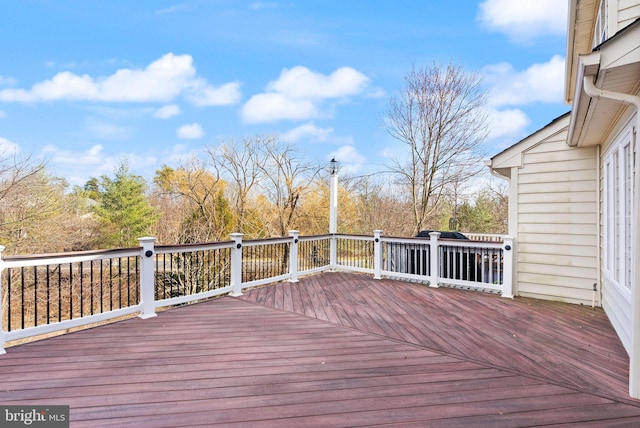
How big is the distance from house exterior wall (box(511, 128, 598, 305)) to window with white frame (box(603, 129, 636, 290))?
0.52 m

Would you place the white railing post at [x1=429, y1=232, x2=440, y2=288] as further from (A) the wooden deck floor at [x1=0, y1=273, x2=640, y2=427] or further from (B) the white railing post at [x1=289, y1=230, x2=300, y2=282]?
(B) the white railing post at [x1=289, y1=230, x2=300, y2=282]

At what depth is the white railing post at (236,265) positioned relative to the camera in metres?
4.89

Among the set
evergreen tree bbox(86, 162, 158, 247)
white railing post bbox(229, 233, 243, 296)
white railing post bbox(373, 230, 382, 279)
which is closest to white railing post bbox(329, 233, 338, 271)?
white railing post bbox(373, 230, 382, 279)

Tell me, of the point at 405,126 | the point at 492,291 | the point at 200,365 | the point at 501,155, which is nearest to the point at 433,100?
the point at 405,126

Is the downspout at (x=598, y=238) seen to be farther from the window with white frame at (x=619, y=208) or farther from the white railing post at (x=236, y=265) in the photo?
the white railing post at (x=236, y=265)

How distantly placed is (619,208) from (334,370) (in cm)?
331

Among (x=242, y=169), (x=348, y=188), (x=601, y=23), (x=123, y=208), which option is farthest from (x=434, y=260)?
(x=123, y=208)

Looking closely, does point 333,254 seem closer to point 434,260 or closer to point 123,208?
point 434,260

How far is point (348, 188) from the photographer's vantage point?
12.6 m

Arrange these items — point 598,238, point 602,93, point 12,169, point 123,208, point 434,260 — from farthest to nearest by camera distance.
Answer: point 123,208 < point 12,169 < point 434,260 < point 598,238 < point 602,93

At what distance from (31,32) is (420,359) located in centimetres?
1303

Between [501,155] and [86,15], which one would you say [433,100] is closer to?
[501,155]

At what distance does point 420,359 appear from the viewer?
2.71m

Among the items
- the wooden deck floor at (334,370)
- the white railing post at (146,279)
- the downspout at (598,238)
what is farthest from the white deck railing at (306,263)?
the downspout at (598,238)
